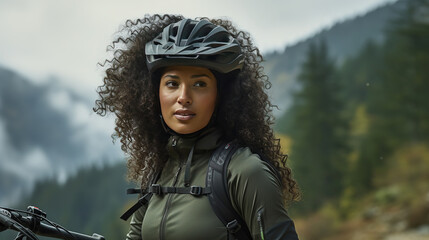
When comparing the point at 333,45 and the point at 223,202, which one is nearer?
the point at 223,202

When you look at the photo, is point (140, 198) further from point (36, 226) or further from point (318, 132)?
point (318, 132)

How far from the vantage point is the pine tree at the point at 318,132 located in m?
21.2

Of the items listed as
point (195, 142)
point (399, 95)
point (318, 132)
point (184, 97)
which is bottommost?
point (195, 142)

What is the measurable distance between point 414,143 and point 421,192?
1.91 m

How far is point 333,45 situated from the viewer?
1120 inches

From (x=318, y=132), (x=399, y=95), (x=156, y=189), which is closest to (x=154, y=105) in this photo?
(x=156, y=189)

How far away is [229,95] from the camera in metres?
2.21

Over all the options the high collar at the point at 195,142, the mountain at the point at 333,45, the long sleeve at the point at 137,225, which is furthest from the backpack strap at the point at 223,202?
the mountain at the point at 333,45

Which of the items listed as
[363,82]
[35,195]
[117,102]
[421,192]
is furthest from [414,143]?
[117,102]

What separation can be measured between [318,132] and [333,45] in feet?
25.3

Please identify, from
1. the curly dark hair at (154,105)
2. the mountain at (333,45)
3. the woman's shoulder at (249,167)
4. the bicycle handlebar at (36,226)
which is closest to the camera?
the bicycle handlebar at (36,226)

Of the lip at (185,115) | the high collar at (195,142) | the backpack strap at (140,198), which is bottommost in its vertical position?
the backpack strap at (140,198)

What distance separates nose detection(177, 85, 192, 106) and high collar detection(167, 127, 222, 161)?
0.48 ft

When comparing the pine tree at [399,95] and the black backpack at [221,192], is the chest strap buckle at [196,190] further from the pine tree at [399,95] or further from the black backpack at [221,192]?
the pine tree at [399,95]
